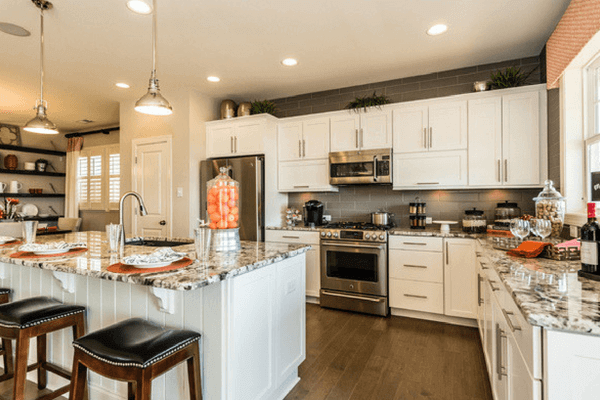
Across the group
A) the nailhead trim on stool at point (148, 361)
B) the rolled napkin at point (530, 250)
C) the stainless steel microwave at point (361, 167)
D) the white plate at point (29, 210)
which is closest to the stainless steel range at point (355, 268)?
the stainless steel microwave at point (361, 167)

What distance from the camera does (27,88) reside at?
13.5 feet

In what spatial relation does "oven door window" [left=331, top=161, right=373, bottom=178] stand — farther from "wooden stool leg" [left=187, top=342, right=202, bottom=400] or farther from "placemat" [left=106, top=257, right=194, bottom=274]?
"wooden stool leg" [left=187, top=342, right=202, bottom=400]

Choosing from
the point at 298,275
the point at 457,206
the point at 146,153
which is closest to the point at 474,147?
the point at 457,206

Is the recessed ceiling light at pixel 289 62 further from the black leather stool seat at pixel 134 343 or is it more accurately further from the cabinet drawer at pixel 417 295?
the black leather stool seat at pixel 134 343

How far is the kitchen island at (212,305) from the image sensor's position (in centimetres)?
148

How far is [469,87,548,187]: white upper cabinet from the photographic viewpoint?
3.03m

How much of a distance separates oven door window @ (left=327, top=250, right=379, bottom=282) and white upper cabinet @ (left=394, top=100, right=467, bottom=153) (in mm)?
1255

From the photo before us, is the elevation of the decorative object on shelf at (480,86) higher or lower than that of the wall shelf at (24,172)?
higher

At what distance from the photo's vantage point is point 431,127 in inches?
135

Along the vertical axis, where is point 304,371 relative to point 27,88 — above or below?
below

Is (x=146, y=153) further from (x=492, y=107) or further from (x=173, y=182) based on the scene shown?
(x=492, y=107)

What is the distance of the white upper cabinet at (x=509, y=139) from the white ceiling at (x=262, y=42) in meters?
0.52

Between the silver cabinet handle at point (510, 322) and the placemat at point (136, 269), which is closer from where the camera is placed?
the silver cabinet handle at point (510, 322)

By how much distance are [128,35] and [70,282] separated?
2.13m
